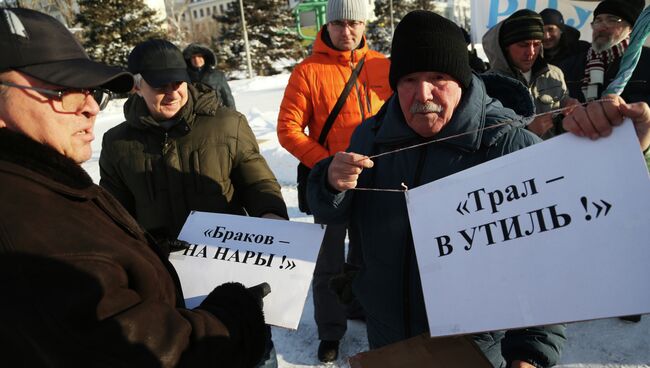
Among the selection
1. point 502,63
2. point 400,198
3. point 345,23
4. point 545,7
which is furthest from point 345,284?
point 545,7

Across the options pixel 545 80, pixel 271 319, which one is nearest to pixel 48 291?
pixel 271 319

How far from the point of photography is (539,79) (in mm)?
2926

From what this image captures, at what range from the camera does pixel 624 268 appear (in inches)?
39.0

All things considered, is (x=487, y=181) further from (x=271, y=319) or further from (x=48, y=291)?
(x=48, y=291)

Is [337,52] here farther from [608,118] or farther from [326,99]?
[608,118]

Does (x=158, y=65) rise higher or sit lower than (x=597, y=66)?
higher

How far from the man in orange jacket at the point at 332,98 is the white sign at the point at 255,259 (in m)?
0.93

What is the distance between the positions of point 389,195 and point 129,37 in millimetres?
24919

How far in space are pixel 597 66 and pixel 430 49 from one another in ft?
8.29

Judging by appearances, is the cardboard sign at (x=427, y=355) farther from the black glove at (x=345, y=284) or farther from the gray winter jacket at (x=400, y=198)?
the black glove at (x=345, y=284)

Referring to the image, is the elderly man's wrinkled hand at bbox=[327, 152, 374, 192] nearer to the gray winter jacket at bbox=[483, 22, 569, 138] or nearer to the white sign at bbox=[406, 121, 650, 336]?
the white sign at bbox=[406, 121, 650, 336]

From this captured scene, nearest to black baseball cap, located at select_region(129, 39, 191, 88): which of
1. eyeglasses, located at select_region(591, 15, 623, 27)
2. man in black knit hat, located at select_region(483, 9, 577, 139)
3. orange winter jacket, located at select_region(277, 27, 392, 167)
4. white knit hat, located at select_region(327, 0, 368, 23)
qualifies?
orange winter jacket, located at select_region(277, 27, 392, 167)

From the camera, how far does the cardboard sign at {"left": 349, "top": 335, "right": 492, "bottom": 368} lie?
128 centimetres

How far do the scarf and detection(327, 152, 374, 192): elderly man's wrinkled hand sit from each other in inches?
100
